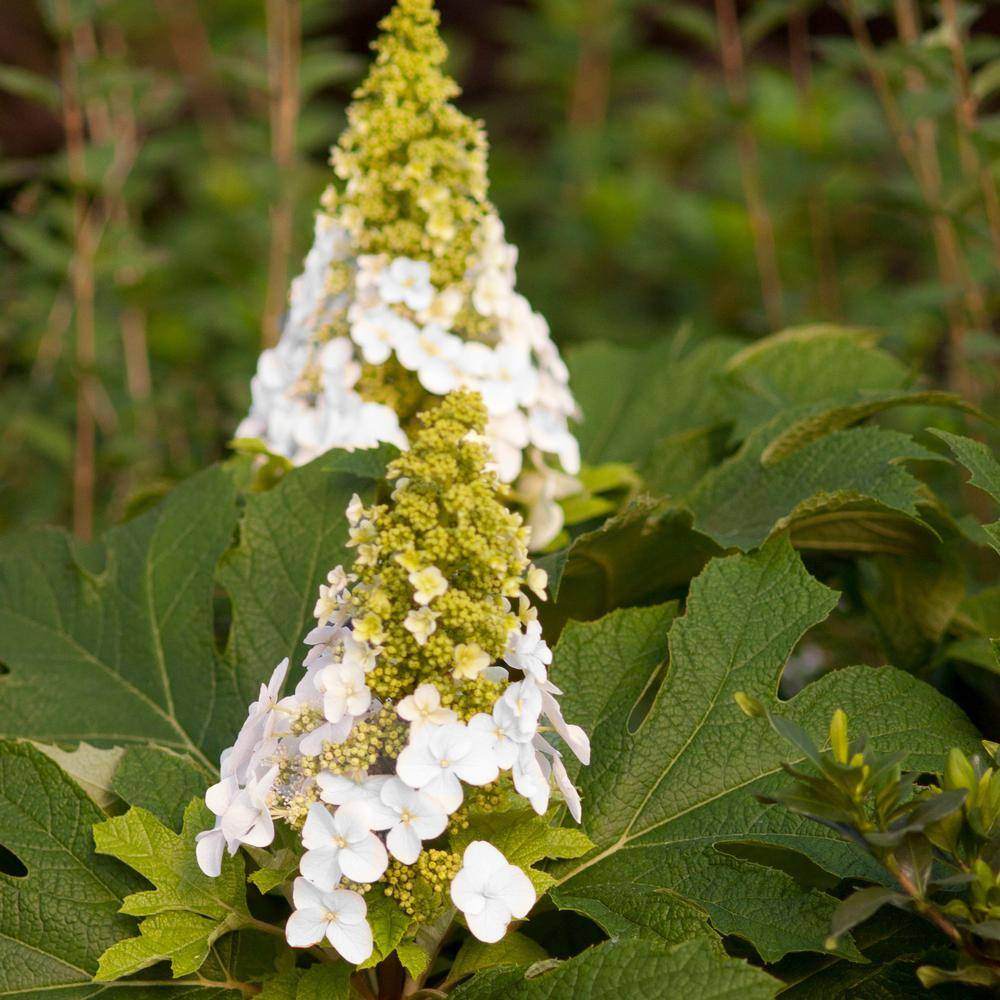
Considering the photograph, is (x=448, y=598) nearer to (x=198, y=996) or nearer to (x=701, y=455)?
(x=198, y=996)

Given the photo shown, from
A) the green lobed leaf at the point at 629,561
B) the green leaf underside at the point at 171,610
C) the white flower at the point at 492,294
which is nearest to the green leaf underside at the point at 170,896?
the green leaf underside at the point at 171,610

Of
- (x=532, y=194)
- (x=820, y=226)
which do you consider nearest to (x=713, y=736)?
(x=820, y=226)

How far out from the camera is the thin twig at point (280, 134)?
2.31 m

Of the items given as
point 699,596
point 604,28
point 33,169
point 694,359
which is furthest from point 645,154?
point 699,596

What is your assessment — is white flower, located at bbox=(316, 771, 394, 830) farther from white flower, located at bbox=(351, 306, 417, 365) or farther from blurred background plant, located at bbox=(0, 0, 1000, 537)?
blurred background plant, located at bbox=(0, 0, 1000, 537)

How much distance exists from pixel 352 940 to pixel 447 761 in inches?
5.3

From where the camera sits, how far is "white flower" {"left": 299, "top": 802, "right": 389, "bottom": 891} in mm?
810

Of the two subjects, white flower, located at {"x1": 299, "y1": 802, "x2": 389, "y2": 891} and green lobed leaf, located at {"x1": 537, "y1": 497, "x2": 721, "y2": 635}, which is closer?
white flower, located at {"x1": 299, "y1": 802, "x2": 389, "y2": 891}

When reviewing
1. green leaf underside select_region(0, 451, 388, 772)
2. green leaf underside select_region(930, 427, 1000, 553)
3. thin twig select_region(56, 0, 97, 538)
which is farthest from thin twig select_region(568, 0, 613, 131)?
green leaf underside select_region(930, 427, 1000, 553)

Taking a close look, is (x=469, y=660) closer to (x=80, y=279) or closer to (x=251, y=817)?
(x=251, y=817)

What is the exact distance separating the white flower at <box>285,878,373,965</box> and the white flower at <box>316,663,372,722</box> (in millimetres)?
118

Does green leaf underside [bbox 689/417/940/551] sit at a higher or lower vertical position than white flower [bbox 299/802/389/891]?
higher

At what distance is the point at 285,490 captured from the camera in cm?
120

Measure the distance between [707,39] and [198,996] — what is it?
2.08 m
